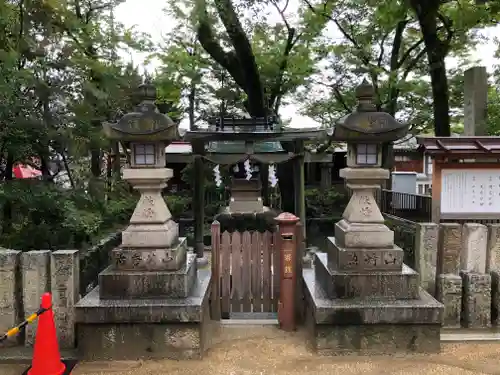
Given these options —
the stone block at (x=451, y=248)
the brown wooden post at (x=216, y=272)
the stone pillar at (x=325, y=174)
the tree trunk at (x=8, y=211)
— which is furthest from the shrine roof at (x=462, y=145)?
the stone pillar at (x=325, y=174)

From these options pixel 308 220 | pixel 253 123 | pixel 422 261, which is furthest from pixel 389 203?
pixel 422 261

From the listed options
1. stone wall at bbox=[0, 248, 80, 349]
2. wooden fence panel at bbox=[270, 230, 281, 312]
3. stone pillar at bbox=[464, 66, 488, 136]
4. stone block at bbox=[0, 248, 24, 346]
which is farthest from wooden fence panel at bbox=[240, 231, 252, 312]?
stone pillar at bbox=[464, 66, 488, 136]

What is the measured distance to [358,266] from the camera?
14.9ft

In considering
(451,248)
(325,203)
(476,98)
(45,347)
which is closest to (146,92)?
(45,347)

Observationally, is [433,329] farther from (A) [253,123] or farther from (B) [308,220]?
(B) [308,220]

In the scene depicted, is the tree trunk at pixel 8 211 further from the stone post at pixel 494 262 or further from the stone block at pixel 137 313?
A: the stone post at pixel 494 262

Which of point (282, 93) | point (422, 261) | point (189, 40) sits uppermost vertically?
point (189, 40)

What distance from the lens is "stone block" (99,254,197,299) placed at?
4410 millimetres

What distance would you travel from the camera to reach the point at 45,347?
3801mm

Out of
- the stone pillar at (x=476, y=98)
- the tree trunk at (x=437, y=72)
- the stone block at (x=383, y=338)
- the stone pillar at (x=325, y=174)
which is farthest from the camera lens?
the stone pillar at (x=325, y=174)

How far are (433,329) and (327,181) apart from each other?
17.7 m

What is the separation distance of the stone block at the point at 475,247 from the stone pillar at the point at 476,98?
4.98m

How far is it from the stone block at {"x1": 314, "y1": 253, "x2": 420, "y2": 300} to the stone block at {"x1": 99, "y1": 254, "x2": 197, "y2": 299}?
172cm

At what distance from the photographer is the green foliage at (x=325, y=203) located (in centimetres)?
1597
